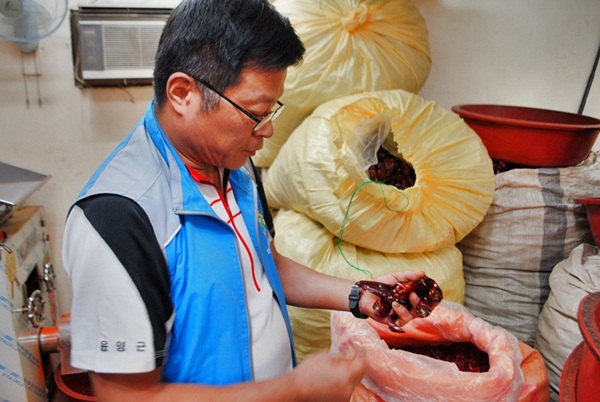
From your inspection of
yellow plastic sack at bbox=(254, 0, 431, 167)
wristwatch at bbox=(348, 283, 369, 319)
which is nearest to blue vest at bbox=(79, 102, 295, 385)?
wristwatch at bbox=(348, 283, 369, 319)

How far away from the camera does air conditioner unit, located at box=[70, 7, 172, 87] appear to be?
1.81m

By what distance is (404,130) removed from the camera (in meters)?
1.59

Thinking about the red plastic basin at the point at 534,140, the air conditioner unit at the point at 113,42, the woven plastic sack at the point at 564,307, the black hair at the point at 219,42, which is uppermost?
the black hair at the point at 219,42

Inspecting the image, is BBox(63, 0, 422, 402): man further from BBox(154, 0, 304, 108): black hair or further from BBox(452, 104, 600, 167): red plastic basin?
BBox(452, 104, 600, 167): red plastic basin

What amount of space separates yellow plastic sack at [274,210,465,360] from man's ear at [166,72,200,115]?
0.88 meters

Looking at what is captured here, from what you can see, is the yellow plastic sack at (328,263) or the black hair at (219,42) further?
the yellow plastic sack at (328,263)

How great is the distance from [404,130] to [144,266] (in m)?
1.14

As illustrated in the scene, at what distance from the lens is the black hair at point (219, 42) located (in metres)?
0.74

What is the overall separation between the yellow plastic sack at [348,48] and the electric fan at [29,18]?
2.65 ft

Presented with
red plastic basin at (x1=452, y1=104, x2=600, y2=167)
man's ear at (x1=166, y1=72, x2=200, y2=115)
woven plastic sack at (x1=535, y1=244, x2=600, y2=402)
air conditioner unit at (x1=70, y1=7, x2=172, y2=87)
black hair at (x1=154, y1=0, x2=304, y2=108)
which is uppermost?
black hair at (x1=154, y1=0, x2=304, y2=108)

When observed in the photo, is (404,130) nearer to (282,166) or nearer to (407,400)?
(282,166)

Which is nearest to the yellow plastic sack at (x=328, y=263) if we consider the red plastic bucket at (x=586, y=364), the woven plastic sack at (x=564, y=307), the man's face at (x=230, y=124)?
the woven plastic sack at (x=564, y=307)

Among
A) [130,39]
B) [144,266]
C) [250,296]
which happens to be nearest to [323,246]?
[250,296]

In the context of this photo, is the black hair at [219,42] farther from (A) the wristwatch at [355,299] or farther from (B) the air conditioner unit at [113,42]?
(B) the air conditioner unit at [113,42]
